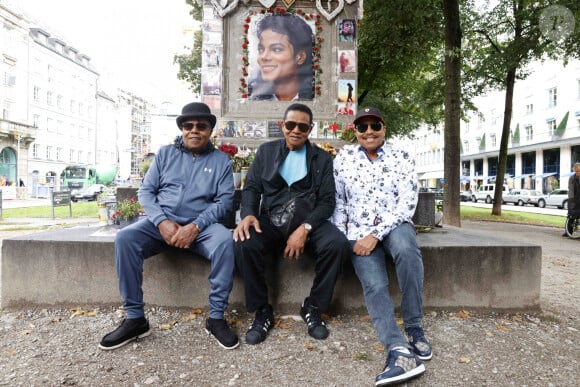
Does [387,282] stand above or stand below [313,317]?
above

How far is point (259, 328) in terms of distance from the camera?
3.16 meters

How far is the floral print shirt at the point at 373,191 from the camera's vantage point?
3.36m

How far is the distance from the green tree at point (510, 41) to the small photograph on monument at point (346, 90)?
5.94 meters

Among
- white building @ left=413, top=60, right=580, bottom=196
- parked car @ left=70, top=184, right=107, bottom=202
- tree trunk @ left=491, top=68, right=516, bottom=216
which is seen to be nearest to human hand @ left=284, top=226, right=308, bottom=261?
tree trunk @ left=491, top=68, right=516, bottom=216

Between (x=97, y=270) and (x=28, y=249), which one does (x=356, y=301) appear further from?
(x=28, y=249)

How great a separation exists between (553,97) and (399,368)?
42.8 meters

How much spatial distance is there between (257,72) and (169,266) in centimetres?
449

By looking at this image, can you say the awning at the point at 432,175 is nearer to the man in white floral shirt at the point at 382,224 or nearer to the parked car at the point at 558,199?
the parked car at the point at 558,199

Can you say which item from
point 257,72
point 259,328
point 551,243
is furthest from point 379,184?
point 551,243

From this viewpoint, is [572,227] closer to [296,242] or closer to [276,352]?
[296,242]

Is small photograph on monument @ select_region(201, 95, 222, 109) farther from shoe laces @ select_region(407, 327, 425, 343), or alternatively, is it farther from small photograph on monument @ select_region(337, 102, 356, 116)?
shoe laces @ select_region(407, 327, 425, 343)

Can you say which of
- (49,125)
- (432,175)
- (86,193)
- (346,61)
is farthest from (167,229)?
(432,175)

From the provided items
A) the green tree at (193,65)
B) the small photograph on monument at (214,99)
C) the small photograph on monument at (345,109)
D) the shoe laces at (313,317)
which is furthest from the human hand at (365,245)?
the green tree at (193,65)

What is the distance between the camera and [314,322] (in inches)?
128
